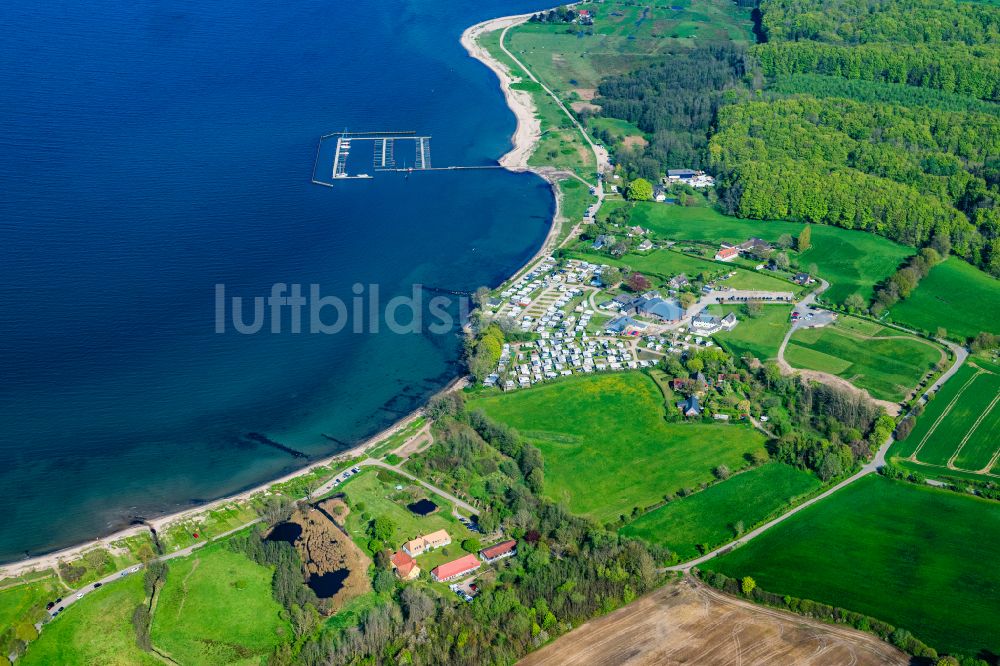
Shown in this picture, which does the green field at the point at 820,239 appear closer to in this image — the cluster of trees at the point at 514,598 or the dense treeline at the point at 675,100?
the dense treeline at the point at 675,100

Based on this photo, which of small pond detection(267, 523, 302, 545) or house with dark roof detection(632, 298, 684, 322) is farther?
house with dark roof detection(632, 298, 684, 322)

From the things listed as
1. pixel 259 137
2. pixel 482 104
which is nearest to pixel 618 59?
pixel 482 104

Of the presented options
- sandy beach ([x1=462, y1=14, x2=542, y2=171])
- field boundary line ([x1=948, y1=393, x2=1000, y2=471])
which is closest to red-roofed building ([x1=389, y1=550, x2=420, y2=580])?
field boundary line ([x1=948, y1=393, x2=1000, y2=471])

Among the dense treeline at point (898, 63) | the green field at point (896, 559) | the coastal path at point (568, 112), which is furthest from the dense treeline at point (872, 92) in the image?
the green field at point (896, 559)

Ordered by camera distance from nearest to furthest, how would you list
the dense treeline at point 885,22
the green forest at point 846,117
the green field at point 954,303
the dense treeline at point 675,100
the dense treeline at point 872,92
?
the green field at point 954,303
the green forest at point 846,117
the dense treeline at point 675,100
the dense treeline at point 872,92
the dense treeline at point 885,22

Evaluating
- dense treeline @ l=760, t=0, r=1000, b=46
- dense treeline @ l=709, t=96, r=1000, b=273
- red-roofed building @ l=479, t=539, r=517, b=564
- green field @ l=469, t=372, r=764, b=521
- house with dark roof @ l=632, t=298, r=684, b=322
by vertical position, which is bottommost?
red-roofed building @ l=479, t=539, r=517, b=564

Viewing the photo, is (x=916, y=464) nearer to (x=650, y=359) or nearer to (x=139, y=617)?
(x=650, y=359)

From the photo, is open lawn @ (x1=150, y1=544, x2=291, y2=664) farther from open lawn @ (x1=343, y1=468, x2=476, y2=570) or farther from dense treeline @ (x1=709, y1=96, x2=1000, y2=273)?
dense treeline @ (x1=709, y1=96, x2=1000, y2=273)
